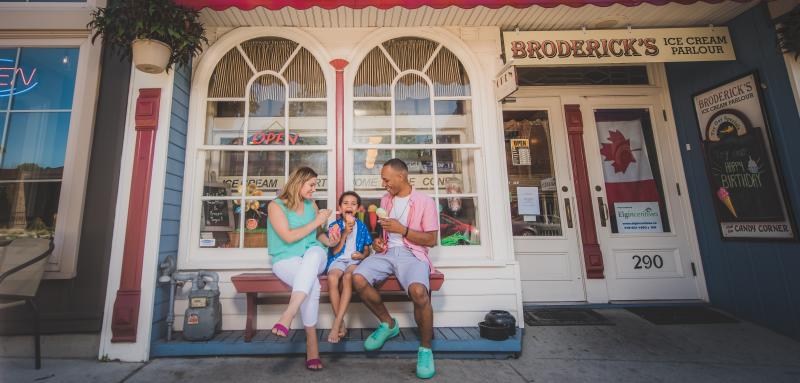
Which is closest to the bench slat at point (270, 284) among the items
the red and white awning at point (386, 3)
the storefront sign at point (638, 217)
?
the red and white awning at point (386, 3)

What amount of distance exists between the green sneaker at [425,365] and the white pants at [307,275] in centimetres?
85

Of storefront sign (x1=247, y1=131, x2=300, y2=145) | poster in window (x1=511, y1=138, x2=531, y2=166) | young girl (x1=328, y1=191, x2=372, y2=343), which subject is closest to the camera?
young girl (x1=328, y1=191, x2=372, y2=343)

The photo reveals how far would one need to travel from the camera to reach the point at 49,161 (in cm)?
302

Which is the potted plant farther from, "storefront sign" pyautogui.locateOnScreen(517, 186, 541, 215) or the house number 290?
the house number 290

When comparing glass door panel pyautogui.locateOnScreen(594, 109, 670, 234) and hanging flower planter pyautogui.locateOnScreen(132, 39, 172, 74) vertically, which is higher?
hanging flower planter pyautogui.locateOnScreen(132, 39, 172, 74)

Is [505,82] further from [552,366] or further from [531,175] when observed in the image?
[552,366]

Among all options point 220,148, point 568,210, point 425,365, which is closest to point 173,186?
point 220,148

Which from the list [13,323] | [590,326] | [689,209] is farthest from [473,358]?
[13,323]

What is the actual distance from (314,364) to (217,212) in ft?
6.37

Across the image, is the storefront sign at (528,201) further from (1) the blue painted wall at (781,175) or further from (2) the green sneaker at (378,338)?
(2) the green sneaker at (378,338)

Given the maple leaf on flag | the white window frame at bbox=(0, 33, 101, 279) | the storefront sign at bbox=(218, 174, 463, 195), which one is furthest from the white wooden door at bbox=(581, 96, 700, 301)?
the white window frame at bbox=(0, 33, 101, 279)

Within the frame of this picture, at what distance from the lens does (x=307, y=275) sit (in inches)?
97.7

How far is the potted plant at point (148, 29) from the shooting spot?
104 inches

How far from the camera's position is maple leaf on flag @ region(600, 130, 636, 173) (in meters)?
4.13
